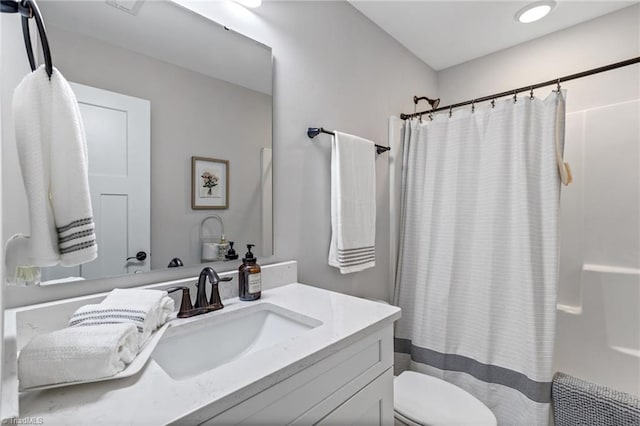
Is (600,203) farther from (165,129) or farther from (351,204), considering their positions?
(165,129)

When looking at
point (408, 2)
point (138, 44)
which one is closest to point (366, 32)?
point (408, 2)

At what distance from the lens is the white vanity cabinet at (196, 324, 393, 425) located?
2.04 feet

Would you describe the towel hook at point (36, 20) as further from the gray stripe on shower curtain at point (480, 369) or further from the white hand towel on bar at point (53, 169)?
the gray stripe on shower curtain at point (480, 369)

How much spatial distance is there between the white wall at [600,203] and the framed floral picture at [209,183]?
2102 mm

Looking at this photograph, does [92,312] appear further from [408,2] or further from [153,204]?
[408,2]

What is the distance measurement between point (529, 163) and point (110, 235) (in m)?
1.78

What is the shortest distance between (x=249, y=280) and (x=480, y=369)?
1.35m

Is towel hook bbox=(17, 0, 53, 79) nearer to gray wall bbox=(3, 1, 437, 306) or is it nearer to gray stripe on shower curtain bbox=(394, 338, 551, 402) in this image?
gray wall bbox=(3, 1, 437, 306)

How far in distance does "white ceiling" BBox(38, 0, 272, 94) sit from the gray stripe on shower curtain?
1.66 meters

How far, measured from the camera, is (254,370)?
0.64m

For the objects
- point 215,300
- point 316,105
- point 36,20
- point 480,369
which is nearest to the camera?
point 36,20

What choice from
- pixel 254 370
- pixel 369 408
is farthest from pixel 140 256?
pixel 369 408

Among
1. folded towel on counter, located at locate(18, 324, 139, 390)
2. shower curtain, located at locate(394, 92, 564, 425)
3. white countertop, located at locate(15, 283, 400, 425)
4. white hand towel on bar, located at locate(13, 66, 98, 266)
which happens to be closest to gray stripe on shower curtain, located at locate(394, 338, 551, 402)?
shower curtain, located at locate(394, 92, 564, 425)

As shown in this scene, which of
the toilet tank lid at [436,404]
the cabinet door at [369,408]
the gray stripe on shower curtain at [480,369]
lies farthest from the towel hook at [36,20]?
the gray stripe on shower curtain at [480,369]
